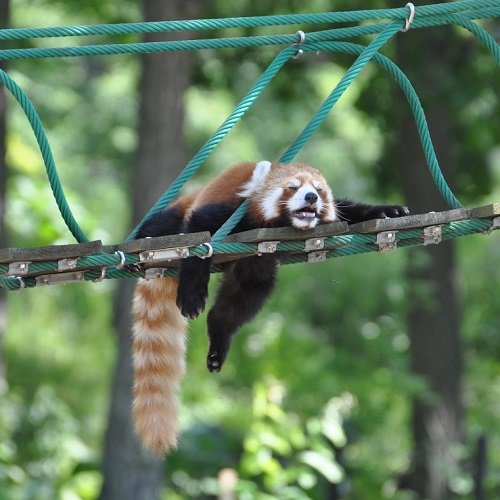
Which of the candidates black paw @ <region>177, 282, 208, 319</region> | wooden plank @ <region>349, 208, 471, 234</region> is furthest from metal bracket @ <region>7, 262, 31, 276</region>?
wooden plank @ <region>349, 208, 471, 234</region>

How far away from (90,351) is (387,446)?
3.54 meters

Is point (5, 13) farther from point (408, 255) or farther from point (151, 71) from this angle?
point (408, 255)

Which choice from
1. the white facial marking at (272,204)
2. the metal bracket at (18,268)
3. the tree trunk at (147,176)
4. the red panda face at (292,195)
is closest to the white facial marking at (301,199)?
the red panda face at (292,195)

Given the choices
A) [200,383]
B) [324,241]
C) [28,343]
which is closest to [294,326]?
[200,383]

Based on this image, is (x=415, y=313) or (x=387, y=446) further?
(x=387, y=446)

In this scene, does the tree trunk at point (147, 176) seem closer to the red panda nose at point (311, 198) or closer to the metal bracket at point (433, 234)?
A: the red panda nose at point (311, 198)

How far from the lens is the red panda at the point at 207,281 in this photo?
4914mm

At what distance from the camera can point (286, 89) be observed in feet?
36.9

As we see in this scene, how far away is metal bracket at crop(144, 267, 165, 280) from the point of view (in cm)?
486

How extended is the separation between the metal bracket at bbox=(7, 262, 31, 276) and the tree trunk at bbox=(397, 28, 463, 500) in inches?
234

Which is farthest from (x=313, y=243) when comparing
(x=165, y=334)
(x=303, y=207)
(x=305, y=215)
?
(x=165, y=334)

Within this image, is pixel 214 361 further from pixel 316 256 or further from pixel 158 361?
pixel 316 256

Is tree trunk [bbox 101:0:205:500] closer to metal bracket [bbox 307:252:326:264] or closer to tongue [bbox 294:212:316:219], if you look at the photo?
metal bracket [bbox 307:252:326:264]

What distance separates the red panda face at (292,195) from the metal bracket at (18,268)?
3.66 ft
